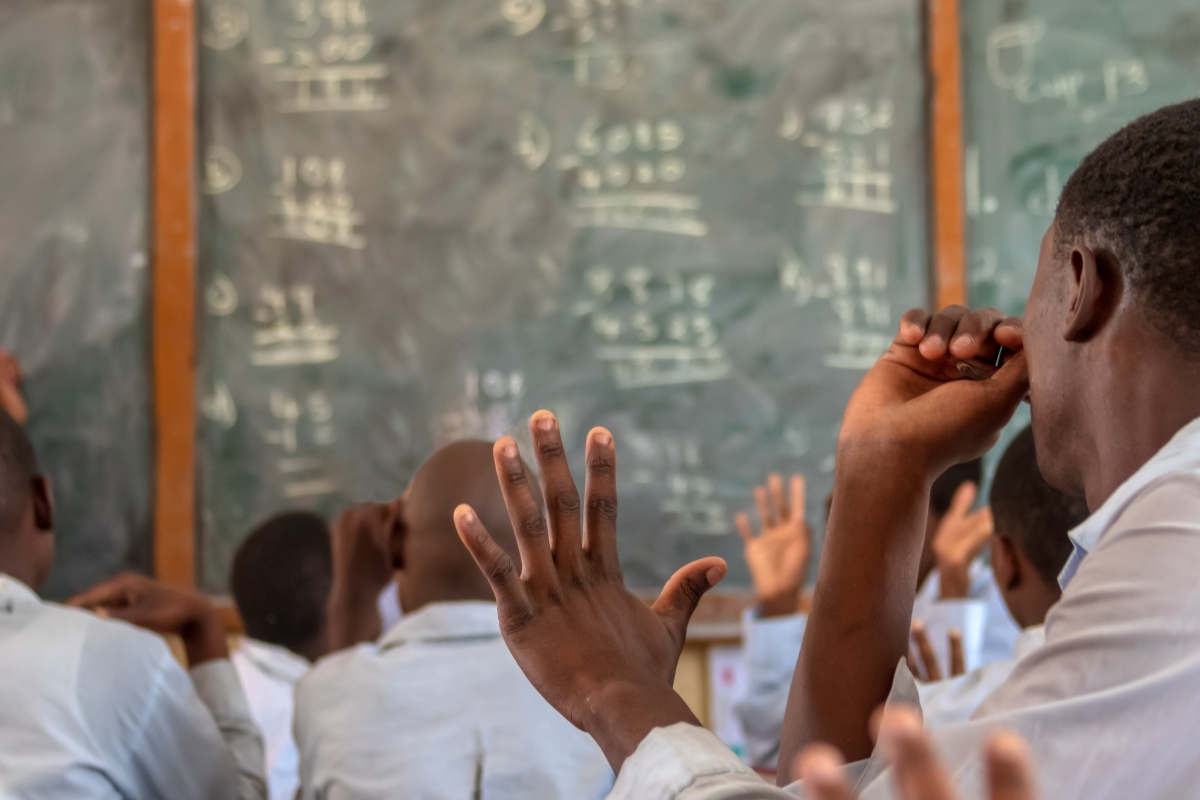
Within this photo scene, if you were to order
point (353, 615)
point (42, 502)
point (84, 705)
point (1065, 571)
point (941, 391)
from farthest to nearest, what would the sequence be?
point (353, 615)
point (42, 502)
point (84, 705)
point (941, 391)
point (1065, 571)

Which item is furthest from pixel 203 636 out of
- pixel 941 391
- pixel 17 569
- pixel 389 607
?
pixel 941 391

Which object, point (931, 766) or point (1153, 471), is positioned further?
point (1153, 471)

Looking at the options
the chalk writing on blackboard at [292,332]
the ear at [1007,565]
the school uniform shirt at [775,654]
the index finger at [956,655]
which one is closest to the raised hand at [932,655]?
the index finger at [956,655]

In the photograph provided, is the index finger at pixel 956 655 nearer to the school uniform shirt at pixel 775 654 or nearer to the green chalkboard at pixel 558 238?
the school uniform shirt at pixel 775 654

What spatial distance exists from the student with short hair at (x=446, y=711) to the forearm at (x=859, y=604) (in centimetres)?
58

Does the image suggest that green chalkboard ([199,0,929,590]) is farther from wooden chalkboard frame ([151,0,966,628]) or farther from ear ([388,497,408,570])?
ear ([388,497,408,570])

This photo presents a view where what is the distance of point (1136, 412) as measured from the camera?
0.92 m

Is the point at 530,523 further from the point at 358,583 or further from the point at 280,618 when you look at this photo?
the point at 280,618

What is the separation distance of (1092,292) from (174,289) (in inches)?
123

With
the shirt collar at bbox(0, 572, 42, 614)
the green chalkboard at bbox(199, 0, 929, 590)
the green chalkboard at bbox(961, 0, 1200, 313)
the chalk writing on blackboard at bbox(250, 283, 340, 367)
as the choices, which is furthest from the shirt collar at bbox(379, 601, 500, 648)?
the green chalkboard at bbox(961, 0, 1200, 313)

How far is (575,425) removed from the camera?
11.5ft

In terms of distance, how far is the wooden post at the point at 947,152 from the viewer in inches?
136

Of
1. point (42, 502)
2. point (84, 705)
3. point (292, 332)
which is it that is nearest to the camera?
point (84, 705)

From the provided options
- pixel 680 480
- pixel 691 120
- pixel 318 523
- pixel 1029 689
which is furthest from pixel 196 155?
pixel 1029 689
